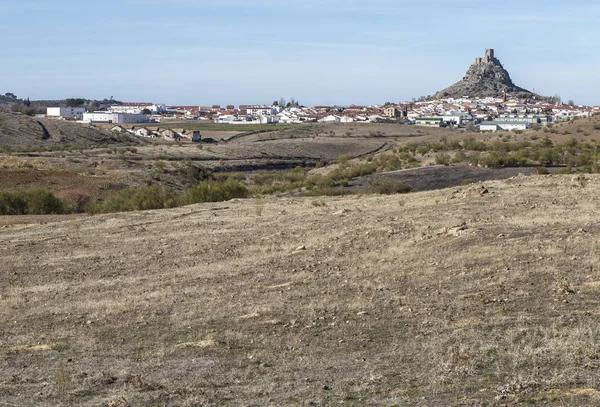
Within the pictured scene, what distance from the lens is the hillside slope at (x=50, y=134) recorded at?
8900 centimetres

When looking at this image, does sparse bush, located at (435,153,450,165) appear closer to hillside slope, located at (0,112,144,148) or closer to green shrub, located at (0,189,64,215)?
green shrub, located at (0,189,64,215)

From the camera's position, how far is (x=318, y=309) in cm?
1306

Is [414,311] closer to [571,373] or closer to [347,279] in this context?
[347,279]

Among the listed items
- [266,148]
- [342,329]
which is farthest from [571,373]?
[266,148]

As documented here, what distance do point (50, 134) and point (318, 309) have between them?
296ft

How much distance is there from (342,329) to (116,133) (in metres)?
97.3

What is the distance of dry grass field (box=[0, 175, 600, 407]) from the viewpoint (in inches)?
357

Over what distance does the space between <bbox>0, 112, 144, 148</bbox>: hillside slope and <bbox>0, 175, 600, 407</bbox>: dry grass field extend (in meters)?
69.1

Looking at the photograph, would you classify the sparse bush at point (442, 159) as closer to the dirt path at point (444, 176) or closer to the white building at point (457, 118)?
the dirt path at point (444, 176)

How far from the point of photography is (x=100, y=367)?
34.5ft

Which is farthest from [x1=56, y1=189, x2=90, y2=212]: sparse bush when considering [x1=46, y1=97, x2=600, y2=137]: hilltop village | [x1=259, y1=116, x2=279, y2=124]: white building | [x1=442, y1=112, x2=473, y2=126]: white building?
[x1=259, y1=116, x2=279, y2=124]: white building

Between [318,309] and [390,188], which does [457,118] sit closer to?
[390,188]

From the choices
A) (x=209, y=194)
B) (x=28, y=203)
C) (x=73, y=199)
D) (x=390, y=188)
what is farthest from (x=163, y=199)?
(x=390, y=188)

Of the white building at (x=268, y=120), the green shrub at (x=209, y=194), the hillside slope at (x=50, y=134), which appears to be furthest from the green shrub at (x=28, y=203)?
the white building at (x=268, y=120)
